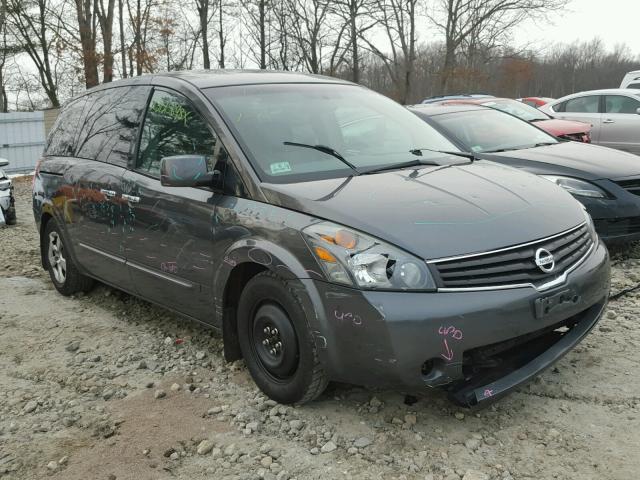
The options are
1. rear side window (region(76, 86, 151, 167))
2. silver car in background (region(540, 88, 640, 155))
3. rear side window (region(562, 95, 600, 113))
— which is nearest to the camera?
rear side window (region(76, 86, 151, 167))

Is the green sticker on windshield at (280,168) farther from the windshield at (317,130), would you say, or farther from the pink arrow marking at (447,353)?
the pink arrow marking at (447,353)

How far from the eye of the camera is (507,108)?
31.6ft

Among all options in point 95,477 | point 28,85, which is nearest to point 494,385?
point 95,477

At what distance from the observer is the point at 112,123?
4.58 m

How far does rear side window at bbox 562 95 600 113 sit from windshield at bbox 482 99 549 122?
3.12m

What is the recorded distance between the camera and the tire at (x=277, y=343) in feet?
9.66

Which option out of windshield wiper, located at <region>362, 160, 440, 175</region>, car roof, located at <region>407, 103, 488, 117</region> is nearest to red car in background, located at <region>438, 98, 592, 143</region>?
car roof, located at <region>407, 103, 488, 117</region>

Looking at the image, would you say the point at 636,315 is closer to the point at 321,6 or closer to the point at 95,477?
the point at 95,477

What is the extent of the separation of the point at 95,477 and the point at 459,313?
1727 mm

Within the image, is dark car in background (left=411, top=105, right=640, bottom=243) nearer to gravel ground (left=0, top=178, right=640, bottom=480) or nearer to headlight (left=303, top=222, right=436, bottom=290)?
gravel ground (left=0, top=178, right=640, bottom=480)

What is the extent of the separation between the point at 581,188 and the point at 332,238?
11.2 ft

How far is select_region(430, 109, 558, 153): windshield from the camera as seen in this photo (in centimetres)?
646

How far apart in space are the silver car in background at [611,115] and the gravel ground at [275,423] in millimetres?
8479

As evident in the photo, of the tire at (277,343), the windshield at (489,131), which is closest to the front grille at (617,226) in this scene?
the windshield at (489,131)
